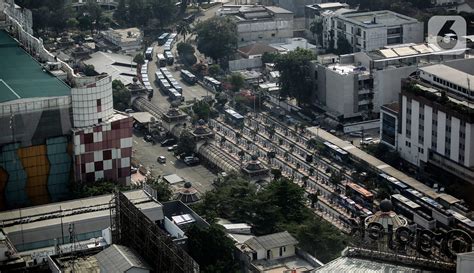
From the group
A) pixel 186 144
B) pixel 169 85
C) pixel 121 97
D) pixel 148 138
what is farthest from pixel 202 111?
pixel 169 85

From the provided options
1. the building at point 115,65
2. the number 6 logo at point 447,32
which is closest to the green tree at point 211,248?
the number 6 logo at point 447,32

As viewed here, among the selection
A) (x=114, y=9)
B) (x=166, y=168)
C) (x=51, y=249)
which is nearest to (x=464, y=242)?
(x=51, y=249)

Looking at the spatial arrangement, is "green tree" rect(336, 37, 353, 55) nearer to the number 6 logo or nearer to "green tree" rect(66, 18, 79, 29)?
the number 6 logo

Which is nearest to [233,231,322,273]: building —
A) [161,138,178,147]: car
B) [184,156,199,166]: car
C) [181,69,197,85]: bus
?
[184,156,199,166]: car

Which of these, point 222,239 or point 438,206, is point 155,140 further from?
point 222,239

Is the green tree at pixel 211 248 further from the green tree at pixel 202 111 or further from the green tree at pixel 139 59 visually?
the green tree at pixel 139 59

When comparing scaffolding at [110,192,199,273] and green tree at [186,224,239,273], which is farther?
green tree at [186,224,239,273]
